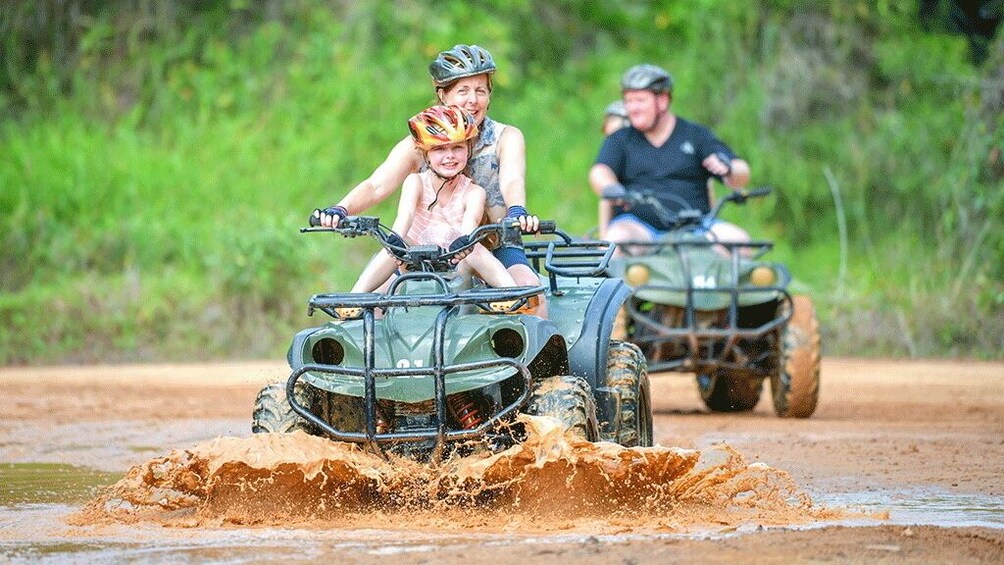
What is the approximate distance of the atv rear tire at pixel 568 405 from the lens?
→ 6.20 meters

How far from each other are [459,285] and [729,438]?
10.3 ft

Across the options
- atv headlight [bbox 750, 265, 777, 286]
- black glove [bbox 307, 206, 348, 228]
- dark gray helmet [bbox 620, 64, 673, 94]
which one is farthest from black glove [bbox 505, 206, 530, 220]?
dark gray helmet [bbox 620, 64, 673, 94]

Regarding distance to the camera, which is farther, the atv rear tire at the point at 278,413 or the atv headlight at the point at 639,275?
the atv headlight at the point at 639,275

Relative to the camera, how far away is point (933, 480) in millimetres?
7508

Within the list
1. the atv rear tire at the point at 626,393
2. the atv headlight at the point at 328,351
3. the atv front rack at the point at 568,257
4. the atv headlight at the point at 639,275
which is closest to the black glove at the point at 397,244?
the atv headlight at the point at 328,351

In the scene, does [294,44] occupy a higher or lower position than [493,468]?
higher

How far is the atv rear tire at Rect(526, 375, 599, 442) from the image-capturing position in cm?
620

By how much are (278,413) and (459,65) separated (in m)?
1.94

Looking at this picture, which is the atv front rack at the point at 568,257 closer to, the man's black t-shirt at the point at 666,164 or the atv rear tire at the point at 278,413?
the atv rear tire at the point at 278,413

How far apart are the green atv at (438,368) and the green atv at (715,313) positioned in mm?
3656

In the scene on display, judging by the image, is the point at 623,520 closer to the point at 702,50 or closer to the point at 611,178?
the point at 611,178

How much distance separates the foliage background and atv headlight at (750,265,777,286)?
17.6 feet

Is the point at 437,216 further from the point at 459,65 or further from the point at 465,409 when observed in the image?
the point at 465,409

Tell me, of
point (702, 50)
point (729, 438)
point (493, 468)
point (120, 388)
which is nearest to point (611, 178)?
point (729, 438)
